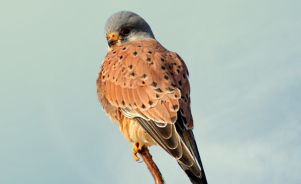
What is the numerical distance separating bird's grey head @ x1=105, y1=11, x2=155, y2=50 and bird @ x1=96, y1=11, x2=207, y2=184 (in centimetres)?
39

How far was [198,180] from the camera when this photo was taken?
13.6 feet

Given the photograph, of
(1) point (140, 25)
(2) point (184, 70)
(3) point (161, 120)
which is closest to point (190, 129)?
(3) point (161, 120)

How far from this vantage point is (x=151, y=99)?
455 centimetres

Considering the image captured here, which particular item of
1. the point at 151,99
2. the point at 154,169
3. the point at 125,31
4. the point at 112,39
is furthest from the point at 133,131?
the point at 125,31

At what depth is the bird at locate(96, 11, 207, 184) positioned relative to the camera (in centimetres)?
423

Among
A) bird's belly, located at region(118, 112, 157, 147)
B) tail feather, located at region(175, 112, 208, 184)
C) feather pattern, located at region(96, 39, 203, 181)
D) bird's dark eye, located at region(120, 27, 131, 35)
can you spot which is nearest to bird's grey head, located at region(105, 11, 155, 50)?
bird's dark eye, located at region(120, 27, 131, 35)

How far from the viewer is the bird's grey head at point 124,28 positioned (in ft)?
19.2

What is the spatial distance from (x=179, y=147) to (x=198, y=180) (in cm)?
37

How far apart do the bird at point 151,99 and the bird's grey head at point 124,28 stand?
39 centimetres

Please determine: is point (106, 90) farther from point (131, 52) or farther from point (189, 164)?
point (189, 164)

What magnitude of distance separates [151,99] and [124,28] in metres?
1.73

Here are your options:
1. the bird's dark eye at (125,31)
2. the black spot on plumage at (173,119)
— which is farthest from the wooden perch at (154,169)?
the bird's dark eye at (125,31)

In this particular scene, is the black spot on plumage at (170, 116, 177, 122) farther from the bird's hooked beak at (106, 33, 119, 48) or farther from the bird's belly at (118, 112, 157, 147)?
the bird's hooked beak at (106, 33, 119, 48)

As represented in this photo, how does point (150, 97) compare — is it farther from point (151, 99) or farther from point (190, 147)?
point (190, 147)
